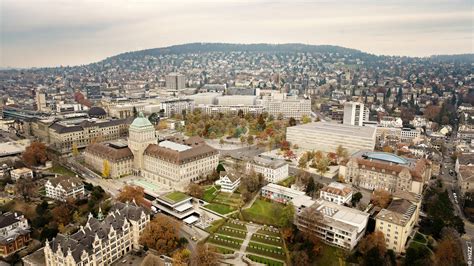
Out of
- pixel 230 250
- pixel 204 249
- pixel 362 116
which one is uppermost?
pixel 362 116

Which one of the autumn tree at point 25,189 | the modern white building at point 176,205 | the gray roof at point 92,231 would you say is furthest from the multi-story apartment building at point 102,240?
the autumn tree at point 25,189

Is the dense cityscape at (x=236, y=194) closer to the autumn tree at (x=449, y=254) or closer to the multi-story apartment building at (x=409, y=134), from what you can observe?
the autumn tree at (x=449, y=254)

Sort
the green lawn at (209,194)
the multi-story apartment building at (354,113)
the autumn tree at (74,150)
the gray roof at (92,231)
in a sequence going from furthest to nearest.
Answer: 1. the multi-story apartment building at (354,113)
2. the autumn tree at (74,150)
3. the green lawn at (209,194)
4. the gray roof at (92,231)

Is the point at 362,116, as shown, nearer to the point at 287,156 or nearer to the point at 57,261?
the point at 287,156

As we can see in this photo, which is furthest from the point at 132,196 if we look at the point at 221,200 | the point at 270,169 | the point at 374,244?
the point at 374,244

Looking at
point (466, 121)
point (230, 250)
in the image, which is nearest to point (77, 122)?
point (230, 250)
